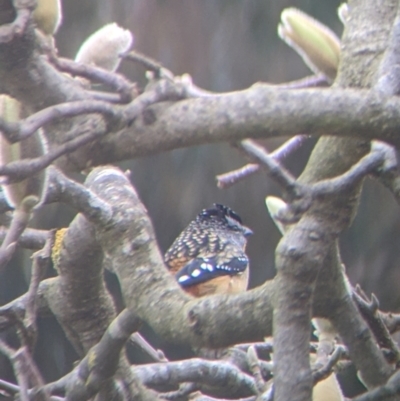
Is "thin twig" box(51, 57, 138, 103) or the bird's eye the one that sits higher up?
the bird's eye

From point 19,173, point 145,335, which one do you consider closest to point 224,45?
point 145,335

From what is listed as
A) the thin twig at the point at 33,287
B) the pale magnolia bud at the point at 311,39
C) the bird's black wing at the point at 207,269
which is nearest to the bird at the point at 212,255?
the bird's black wing at the point at 207,269

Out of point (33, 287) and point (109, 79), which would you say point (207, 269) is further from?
point (109, 79)

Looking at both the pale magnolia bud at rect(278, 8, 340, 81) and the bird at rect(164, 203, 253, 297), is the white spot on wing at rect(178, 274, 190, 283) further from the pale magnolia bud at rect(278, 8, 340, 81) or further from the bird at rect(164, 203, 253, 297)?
the pale magnolia bud at rect(278, 8, 340, 81)

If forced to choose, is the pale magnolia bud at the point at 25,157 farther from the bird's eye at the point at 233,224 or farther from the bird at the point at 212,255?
the bird's eye at the point at 233,224

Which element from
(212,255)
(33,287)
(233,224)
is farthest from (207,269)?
(33,287)

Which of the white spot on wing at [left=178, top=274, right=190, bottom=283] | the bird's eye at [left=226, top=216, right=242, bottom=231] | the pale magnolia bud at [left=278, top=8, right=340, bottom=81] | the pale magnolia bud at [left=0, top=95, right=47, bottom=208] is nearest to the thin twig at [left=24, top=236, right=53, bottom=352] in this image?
the pale magnolia bud at [left=0, top=95, right=47, bottom=208]

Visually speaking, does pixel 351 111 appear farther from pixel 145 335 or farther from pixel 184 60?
pixel 145 335
